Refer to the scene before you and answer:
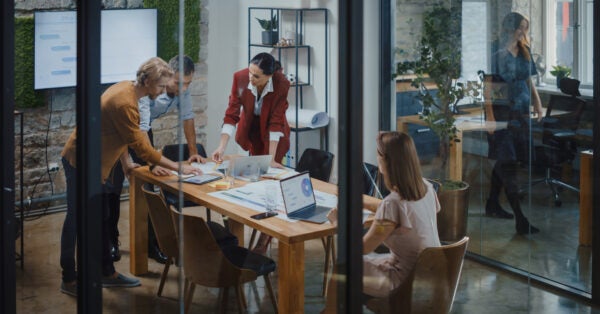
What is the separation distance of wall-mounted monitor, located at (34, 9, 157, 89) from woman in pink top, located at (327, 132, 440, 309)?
42.9 inches

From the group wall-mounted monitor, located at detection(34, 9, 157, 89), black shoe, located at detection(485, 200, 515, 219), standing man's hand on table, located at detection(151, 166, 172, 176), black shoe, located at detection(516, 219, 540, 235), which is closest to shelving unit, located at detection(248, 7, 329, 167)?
wall-mounted monitor, located at detection(34, 9, 157, 89)

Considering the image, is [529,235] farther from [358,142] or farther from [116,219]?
[116,219]

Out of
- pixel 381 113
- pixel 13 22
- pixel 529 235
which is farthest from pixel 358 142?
pixel 13 22

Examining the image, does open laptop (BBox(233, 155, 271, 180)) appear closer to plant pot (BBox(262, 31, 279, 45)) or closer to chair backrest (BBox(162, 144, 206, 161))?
chair backrest (BBox(162, 144, 206, 161))

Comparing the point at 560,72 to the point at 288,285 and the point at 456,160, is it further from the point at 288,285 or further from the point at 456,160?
the point at 288,285

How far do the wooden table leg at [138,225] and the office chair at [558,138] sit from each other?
166 centimetres

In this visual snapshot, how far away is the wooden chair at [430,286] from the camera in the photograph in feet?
11.7

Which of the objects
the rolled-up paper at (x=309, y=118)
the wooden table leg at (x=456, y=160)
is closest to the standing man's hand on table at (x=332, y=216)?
the rolled-up paper at (x=309, y=118)

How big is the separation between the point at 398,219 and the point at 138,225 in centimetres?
117

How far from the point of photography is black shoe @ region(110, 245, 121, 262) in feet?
13.4

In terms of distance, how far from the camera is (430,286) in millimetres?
3590

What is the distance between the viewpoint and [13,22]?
4305 mm

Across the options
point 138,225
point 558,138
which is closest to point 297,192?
point 138,225

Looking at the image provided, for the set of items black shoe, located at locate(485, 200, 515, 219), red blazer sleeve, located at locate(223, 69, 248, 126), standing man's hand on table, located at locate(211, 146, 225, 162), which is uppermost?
red blazer sleeve, located at locate(223, 69, 248, 126)
